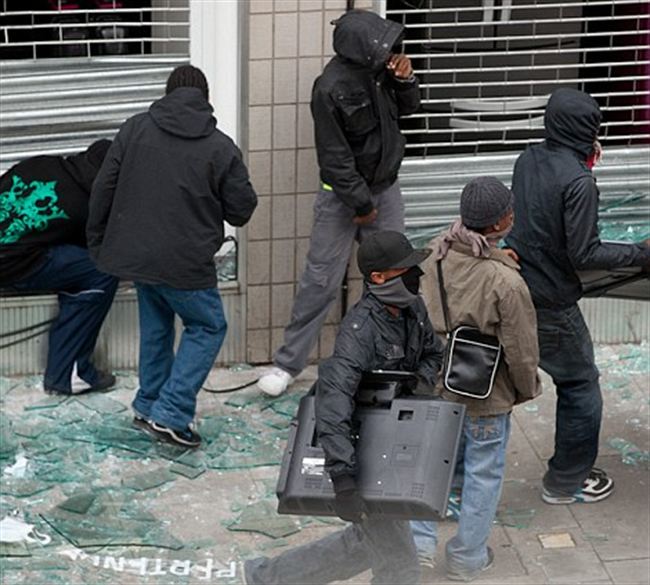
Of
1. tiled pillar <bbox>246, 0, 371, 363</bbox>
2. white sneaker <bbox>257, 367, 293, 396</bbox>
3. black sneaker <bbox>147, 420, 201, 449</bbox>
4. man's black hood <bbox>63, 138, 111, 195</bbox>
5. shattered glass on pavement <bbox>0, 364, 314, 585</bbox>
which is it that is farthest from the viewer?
white sneaker <bbox>257, 367, 293, 396</bbox>

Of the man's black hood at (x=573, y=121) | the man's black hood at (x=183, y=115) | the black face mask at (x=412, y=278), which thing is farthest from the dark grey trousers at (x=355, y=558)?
the man's black hood at (x=183, y=115)

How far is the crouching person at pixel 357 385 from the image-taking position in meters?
6.11

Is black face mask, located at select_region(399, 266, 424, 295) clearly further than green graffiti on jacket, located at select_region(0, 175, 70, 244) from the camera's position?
No

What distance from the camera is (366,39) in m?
8.10

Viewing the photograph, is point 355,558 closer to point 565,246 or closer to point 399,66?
point 565,246

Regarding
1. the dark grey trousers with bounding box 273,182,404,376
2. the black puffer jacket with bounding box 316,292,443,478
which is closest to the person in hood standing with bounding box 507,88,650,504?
the black puffer jacket with bounding box 316,292,443,478

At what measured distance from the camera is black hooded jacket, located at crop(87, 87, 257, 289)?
7730 mm

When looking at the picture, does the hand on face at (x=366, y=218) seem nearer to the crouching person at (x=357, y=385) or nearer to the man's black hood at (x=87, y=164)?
the man's black hood at (x=87, y=164)

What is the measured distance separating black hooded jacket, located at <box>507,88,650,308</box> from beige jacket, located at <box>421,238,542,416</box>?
1.55ft

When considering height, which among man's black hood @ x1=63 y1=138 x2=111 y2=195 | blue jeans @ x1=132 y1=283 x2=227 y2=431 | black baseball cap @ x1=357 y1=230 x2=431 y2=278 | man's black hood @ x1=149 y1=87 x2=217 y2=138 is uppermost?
man's black hood @ x1=149 y1=87 x2=217 y2=138

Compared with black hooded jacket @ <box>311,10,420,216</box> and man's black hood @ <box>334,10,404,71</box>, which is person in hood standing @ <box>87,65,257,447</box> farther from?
man's black hood @ <box>334,10,404,71</box>

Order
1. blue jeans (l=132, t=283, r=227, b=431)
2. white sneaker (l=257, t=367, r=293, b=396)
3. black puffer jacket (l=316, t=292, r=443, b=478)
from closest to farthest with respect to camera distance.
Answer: black puffer jacket (l=316, t=292, r=443, b=478)
blue jeans (l=132, t=283, r=227, b=431)
white sneaker (l=257, t=367, r=293, b=396)

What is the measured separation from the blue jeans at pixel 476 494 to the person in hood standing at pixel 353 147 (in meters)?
1.65

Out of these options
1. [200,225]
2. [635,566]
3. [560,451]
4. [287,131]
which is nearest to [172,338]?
[200,225]
